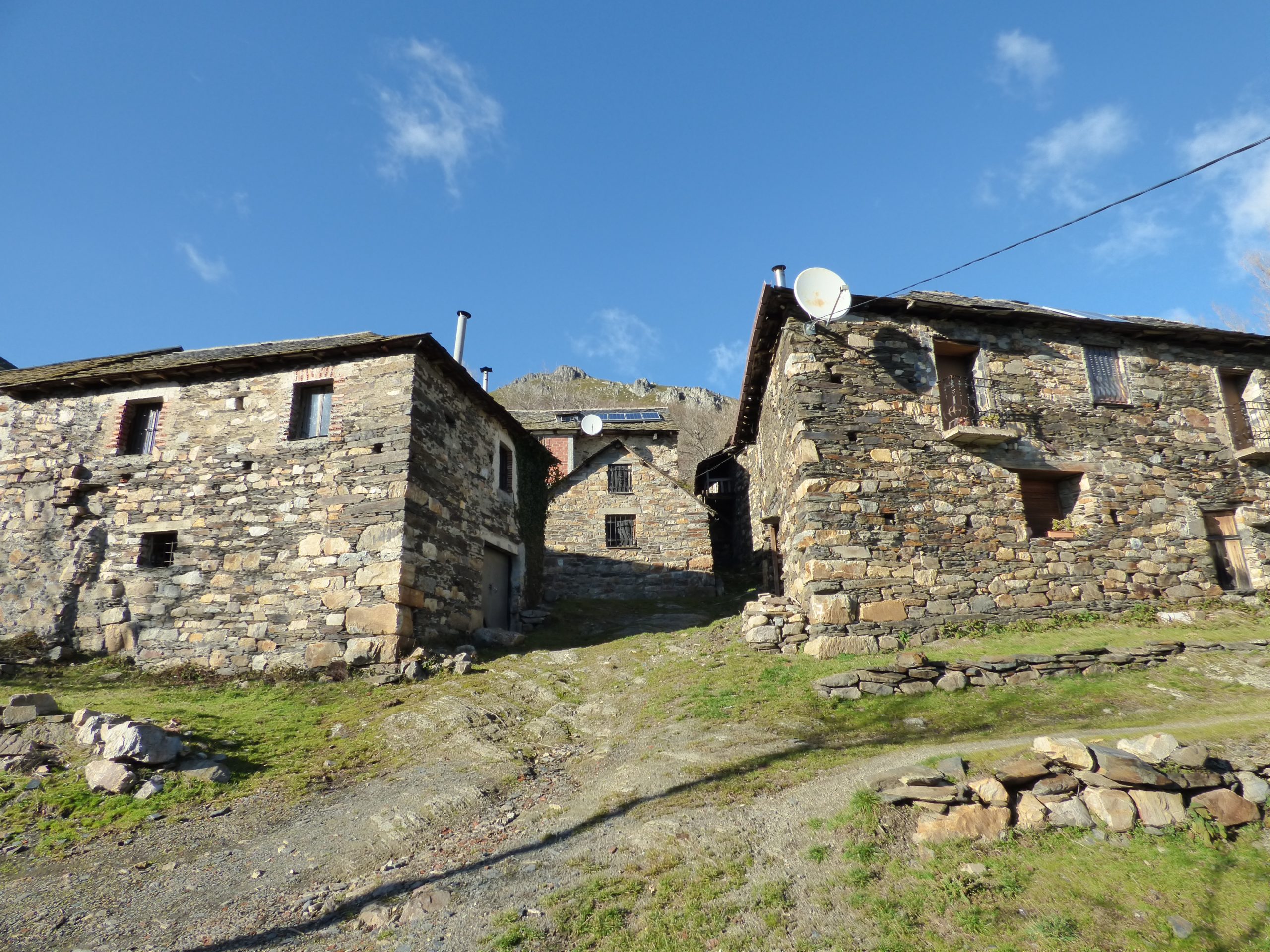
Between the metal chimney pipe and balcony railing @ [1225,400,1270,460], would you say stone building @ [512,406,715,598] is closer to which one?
the metal chimney pipe

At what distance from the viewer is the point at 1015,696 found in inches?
303

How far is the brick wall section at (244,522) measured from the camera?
33.4ft

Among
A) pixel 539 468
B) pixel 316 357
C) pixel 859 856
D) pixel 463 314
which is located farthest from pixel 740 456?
pixel 859 856

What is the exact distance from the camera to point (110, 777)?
18.8 ft

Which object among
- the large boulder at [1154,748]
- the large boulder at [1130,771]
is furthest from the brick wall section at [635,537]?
the large boulder at [1130,771]

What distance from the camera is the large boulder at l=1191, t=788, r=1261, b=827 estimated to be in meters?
4.46

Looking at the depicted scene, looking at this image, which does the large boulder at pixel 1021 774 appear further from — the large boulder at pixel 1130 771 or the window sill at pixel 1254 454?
the window sill at pixel 1254 454

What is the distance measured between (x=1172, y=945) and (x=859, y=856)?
5.26 ft

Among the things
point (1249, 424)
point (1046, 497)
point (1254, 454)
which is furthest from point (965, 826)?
point (1249, 424)

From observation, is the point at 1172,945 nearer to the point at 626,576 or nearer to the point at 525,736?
the point at 525,736

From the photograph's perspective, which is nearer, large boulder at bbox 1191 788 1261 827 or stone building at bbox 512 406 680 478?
large boulder at bbox 1191 788 1261 827

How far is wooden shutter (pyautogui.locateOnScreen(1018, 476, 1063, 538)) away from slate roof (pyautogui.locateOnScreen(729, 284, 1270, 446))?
9.87 ft

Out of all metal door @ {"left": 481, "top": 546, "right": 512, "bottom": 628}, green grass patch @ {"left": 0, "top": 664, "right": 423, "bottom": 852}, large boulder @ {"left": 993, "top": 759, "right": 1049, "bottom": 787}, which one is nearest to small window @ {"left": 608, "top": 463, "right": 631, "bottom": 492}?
metal door @ {"left": 481, "top": 546, "right": 512, "bottom": 628}

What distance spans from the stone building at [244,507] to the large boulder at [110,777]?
3933 mm
